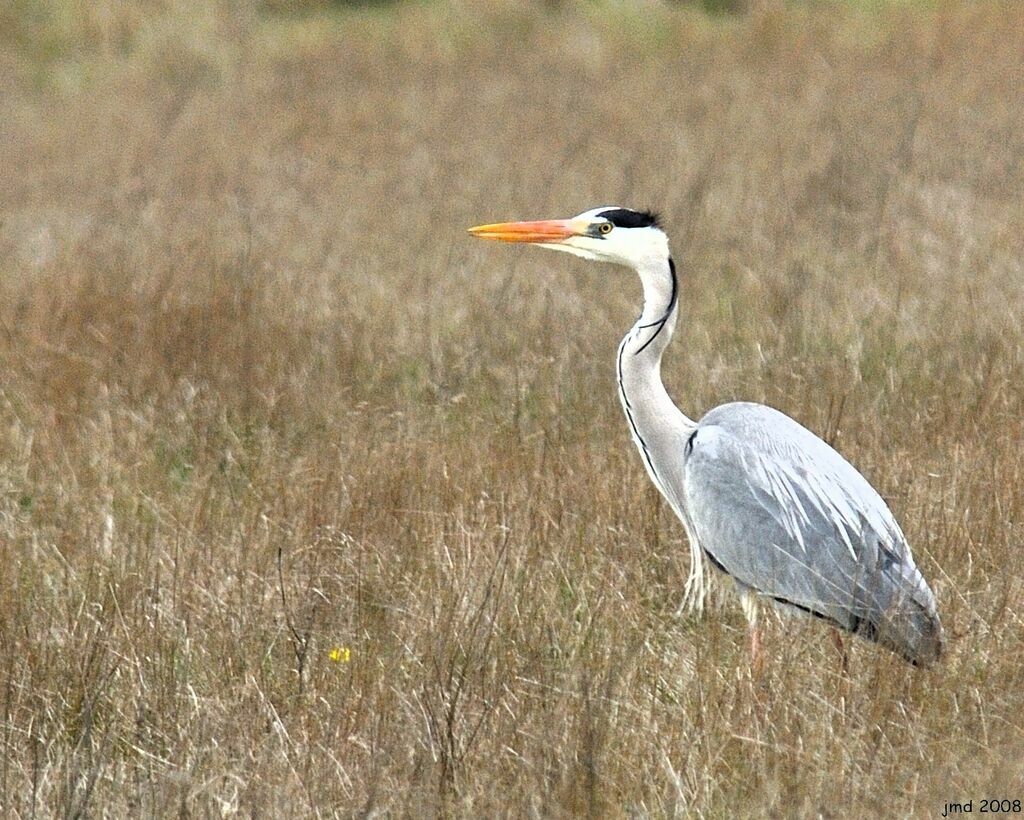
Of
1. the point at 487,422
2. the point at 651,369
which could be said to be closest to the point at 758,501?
the point at 651,369

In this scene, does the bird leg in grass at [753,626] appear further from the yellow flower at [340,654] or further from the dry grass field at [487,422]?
the yellow flower at [340,654]

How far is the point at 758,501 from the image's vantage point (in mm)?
4129

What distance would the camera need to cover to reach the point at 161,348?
6227 millimetres

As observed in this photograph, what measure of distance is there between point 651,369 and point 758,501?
0.49m

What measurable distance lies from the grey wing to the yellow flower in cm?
90

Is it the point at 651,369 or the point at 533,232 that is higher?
the point at 533,232

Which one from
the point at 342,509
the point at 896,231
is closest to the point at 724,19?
the point at 896,231

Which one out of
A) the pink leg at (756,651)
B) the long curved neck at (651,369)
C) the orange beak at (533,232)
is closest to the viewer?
the pink leg at (756,651)

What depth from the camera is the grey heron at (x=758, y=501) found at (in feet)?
12.4

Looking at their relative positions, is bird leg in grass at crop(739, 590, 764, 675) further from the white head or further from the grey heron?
the white head

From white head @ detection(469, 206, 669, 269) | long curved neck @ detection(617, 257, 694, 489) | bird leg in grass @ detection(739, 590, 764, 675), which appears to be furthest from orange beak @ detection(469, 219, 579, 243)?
bird leg in grass @ detection(739, 590, 764, 675)

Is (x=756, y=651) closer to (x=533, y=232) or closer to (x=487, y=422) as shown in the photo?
(x=533, y=232)

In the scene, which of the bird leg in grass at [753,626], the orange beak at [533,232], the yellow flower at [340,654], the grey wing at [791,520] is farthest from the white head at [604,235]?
the yellow flower at [340,654]

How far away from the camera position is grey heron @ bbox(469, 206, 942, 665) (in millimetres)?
3783
